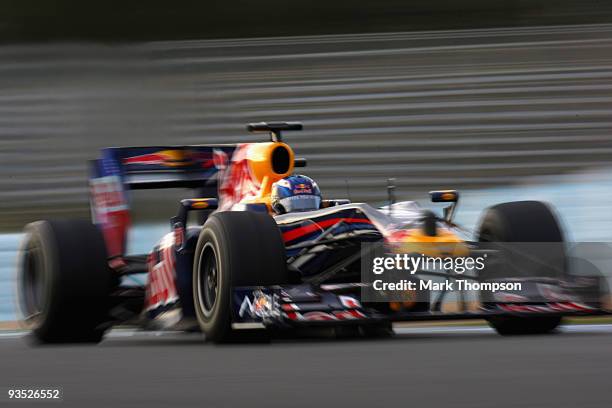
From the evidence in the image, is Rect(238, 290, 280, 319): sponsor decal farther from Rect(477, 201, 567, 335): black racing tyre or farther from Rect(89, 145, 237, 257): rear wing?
Rect(89, 145, 237, 257): rear wing

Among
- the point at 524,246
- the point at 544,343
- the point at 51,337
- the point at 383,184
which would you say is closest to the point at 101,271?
the point at 51,337

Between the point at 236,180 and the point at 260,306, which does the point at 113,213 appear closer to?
the point at 236,180

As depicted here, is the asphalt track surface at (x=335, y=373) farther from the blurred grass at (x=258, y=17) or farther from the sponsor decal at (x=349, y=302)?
the blurred grass at (x=258, y=17)

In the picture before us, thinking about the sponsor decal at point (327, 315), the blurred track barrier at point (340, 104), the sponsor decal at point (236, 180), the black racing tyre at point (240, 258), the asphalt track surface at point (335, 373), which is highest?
the blurred track barrier at point (340, 104)

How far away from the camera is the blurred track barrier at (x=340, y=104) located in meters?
15.6

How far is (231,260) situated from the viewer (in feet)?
26.4

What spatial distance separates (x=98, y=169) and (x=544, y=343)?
5005 millimetres

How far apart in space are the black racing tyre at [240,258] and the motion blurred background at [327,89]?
6.49 m

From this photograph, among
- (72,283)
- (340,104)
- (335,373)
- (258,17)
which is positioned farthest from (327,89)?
(335,373)

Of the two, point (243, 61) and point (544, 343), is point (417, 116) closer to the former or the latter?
point (243, 61)

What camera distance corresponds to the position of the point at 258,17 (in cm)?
1767

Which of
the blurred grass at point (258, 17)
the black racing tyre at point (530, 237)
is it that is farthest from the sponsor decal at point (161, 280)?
the blurred grass at point (258, 17)

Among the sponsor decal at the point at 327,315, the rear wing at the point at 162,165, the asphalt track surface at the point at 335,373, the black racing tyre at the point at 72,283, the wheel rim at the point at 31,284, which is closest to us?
the asphalt track surface at the point at 335,373

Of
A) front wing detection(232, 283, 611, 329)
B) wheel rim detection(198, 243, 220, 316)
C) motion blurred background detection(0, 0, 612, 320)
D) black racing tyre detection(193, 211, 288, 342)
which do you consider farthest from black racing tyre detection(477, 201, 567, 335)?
motion blurred background detection(0, 0, 612, 320)
